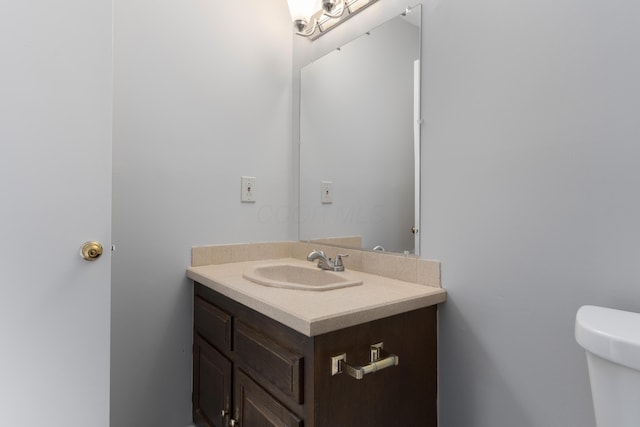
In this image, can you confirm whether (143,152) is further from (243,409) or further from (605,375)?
(605,375)

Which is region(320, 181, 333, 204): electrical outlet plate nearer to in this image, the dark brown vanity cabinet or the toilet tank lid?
the dark brown vanity cabinet

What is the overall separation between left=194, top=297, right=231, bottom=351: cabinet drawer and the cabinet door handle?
1.69ft

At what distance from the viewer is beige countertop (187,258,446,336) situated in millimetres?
866

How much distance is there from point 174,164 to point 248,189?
363 millimetres

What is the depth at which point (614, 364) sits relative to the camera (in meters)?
0.65

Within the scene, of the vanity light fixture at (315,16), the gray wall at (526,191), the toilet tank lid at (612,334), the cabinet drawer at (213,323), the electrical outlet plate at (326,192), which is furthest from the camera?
the electrical outlet plate at (326,192)

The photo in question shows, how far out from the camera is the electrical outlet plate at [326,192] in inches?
66.4

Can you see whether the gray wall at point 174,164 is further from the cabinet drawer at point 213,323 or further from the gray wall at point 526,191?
the gray wall at point 526,191

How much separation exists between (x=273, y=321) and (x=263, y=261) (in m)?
0.74

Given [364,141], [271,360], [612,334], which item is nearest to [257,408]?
[271,360]

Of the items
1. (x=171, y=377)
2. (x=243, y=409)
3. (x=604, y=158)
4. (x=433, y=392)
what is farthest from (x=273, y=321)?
(x=604, y=158)

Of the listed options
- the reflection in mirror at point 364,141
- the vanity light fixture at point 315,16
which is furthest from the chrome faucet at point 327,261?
the vanity light fixture at point 315,16

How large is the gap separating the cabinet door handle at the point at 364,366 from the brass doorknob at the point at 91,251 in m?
0.74

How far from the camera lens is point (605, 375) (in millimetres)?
667
